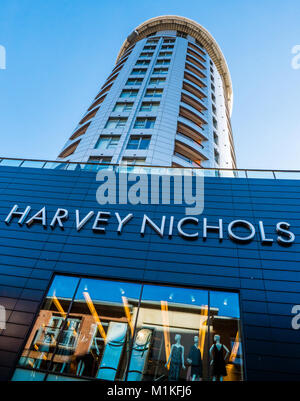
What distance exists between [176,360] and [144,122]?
17.0 metres

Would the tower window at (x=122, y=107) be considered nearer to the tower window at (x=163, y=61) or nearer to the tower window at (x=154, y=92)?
the tower window at (x=154, y=92)

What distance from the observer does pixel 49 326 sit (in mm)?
8898

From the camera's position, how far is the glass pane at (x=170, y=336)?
781 centimetres

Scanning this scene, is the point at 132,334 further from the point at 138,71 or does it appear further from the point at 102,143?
the point at 138,71

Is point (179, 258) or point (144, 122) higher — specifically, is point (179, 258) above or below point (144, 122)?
below

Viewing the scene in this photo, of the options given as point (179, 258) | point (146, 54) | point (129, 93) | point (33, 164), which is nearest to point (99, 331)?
point (179, 258)

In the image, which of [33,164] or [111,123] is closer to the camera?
[33,164]

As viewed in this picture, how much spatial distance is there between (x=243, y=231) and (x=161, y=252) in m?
3.24

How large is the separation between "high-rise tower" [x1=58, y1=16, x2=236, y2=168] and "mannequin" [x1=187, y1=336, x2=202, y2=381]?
455 inches

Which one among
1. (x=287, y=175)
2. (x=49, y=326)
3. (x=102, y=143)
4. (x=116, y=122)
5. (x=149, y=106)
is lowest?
(x=49, y=326)

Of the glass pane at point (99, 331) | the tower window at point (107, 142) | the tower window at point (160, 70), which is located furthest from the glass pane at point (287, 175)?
the tower window at point (160, 70)
